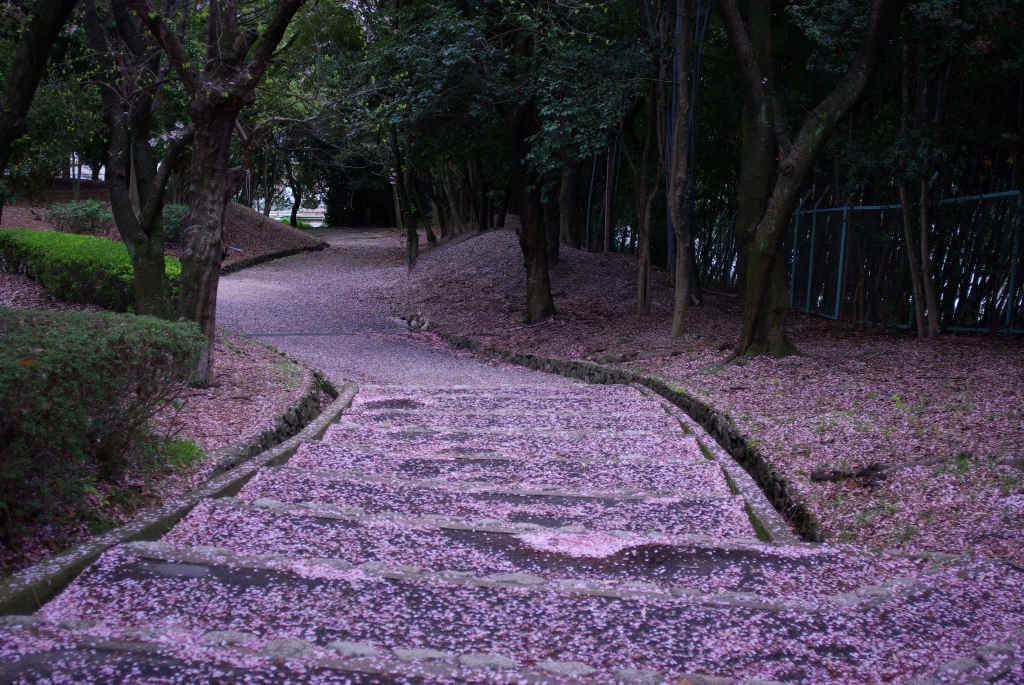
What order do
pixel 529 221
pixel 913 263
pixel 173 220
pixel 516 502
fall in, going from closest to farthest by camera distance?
1. pixel 516 502
2. pixel 913 263
3. pixel 529 221
4. pixel 173 220

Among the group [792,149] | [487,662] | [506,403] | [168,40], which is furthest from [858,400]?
[168,40]

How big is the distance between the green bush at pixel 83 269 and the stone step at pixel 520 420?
16.3 feet

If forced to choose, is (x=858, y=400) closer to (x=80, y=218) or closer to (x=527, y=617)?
(x=527, y=617)

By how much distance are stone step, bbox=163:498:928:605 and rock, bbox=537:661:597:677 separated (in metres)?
0.71

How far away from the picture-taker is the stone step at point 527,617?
9.30 ft

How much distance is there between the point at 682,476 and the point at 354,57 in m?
11.3

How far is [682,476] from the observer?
17.5ft

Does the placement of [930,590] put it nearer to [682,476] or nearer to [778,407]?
[682,476]

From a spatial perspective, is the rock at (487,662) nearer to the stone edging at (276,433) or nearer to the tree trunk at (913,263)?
the stone edging at (276,433)

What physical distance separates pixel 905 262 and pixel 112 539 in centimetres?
1099

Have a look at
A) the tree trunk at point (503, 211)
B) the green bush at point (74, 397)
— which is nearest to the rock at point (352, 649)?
the green bush at point (74, 397)

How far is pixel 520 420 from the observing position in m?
7.06

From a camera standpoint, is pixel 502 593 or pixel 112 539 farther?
pixel 112 539

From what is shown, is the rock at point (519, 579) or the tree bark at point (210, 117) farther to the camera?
the tree bark at point (210, 117)
